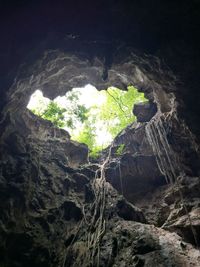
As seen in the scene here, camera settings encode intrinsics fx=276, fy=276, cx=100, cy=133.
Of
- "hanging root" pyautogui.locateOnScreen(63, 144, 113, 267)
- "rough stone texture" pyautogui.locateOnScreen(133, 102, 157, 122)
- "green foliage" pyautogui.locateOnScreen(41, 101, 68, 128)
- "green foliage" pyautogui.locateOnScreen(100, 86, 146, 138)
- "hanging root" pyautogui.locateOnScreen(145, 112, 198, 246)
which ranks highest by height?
"green foliage" pyautogui.locateOnScreen(100, 86, 146, 138)

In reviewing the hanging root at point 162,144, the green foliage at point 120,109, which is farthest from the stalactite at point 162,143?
the green foliage at point 120,109

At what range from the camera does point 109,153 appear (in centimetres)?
946

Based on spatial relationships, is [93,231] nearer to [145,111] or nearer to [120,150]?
[120,150]

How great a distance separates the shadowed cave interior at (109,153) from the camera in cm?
561

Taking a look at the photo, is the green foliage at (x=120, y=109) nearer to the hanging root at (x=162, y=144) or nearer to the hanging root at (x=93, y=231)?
the hanging root at (x=162, y=144)

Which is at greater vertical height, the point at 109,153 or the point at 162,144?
the point at 109,153

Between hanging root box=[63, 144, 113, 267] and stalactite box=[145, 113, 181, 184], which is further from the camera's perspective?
stalactite box=[145, 113, 181, 184]

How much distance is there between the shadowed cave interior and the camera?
5613 millimetres

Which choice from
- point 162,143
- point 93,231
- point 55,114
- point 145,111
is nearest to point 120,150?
point 145,111

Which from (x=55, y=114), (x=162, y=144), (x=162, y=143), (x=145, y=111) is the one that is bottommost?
(x=162, y=143)

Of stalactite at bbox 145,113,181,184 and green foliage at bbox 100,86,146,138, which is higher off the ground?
green foliage at bbox 100,86,146,138

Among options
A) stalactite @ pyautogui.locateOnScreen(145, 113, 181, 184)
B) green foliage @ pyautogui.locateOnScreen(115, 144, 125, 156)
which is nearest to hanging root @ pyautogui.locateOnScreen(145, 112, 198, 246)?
stalactite @ pyautogui.locateOnScreen(145, 113, 181, 184)

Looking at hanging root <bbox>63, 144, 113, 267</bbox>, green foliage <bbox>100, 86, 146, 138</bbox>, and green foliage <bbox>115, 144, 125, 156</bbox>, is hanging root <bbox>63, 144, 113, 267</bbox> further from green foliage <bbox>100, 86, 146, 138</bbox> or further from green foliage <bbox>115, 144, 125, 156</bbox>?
green foliage <bbox>100, 86, 146, 138</bbox>

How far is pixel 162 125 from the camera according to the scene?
8.34 metres
